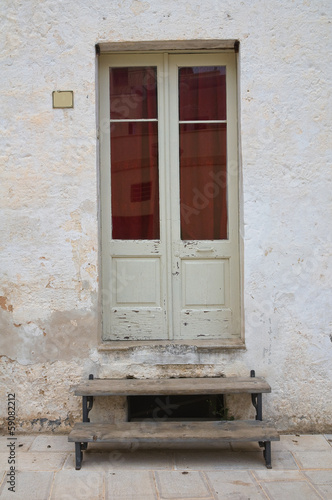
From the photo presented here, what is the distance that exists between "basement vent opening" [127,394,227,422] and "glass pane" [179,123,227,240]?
4.59ft

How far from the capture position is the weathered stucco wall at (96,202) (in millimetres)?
3984

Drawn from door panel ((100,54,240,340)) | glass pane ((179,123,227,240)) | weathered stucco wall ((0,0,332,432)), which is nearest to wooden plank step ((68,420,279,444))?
weathered stucco wall ((0,0,332,432))

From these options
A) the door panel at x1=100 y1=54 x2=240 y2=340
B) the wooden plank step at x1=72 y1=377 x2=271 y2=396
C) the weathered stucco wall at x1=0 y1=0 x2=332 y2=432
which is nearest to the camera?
the wooden plank step at x1=72 y1=377 x2=271 y2=396

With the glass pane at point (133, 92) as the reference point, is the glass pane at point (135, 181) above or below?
A: below

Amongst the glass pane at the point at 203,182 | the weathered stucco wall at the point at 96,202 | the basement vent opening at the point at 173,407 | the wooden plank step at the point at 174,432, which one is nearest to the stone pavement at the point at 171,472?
the wooden plank step at the point at 174,432

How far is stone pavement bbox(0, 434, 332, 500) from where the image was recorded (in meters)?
3.05

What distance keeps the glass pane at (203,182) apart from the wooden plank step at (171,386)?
1207mm

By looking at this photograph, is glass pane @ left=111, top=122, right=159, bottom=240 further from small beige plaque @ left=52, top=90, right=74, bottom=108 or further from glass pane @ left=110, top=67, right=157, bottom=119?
small beige plaque @ left=52, top=90, right=74, bottom=108

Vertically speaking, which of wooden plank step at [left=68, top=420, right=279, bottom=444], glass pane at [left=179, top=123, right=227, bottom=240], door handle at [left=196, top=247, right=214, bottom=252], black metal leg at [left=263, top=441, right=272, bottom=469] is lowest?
black metal leg at [left=263, top=441, right=272, bottom=469]

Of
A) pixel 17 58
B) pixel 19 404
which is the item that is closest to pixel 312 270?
pixel 19 404

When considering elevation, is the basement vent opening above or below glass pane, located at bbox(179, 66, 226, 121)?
below

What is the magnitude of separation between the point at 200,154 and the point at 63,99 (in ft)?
4.02

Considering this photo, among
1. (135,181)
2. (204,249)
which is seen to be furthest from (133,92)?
(204,249)

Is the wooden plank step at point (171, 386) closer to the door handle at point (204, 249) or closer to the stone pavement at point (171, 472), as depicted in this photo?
the stone pavement at point (171, 472)
